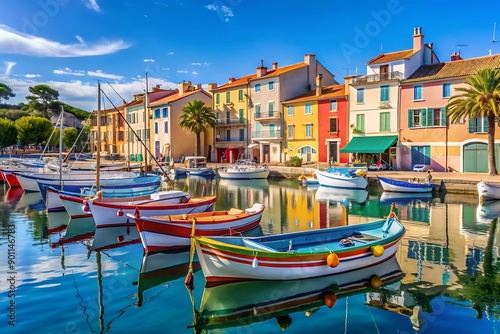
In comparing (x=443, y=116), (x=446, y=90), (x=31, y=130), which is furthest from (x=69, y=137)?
(x=446, y=90)

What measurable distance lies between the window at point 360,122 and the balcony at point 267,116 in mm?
10861

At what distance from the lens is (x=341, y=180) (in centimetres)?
3391

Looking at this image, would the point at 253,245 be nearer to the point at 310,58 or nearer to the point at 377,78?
the point at 377,78

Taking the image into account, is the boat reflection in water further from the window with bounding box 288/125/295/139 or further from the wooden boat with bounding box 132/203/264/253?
the window with bounding box 288/125/295/139

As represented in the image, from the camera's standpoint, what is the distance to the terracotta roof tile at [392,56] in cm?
3942

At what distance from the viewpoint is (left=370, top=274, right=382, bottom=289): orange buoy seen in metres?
11.0

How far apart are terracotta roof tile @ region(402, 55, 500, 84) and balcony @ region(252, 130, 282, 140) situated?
16674 mm

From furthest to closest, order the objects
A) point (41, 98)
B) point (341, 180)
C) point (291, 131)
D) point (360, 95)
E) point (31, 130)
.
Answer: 1. point (41, 98)
2. point (31, 130)
3. point (291, 131)
4. point (360, 95)
5. point (341, 180)

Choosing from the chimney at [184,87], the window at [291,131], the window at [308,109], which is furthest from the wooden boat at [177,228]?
the chimney at [184,87]

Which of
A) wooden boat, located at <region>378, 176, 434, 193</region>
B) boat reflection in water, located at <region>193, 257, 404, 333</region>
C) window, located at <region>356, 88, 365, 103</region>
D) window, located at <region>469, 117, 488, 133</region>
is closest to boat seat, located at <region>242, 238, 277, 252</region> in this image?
boat reflection in water, located at <region>193, 257, 404, 333</region>

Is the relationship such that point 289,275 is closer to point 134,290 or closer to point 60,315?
point 134,290

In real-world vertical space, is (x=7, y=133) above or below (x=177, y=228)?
above

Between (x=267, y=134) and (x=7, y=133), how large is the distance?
145 feet

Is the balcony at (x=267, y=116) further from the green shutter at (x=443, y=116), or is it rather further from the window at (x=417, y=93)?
the green shutter at (x=443, y=116)
